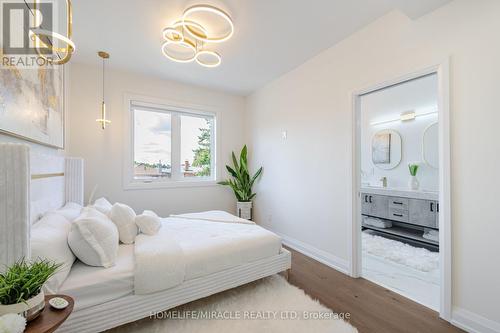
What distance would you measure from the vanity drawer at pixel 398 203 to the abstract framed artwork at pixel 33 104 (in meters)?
4.63

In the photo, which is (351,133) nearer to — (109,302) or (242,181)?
(242,181)

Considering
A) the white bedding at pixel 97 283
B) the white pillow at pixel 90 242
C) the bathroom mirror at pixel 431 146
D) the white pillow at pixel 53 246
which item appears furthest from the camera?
the bathroom mirror at pixel 431 146

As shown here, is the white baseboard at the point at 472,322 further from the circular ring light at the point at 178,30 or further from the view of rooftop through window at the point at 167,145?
the view of rooftop through window at the point at 167,145

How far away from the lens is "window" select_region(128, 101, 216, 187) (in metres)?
3.69

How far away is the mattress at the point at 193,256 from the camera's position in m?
1.43

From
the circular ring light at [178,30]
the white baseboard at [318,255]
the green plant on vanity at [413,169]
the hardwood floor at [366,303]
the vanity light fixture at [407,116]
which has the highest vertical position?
the circular ring light at [178,30]

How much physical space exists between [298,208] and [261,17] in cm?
249

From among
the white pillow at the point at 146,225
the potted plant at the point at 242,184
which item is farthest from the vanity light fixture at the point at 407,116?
the white pillow at the point at 146,225

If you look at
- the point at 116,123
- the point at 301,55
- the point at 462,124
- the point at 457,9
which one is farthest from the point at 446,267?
the point at 116,123

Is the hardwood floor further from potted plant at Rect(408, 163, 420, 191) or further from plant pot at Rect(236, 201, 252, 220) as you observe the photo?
potted plant at Rect(408, 163, 420, 191)

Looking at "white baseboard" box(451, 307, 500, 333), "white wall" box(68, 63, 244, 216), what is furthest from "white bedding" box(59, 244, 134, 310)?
"white baseboard" box(451, 307, 500, 333)

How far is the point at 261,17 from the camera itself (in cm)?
219

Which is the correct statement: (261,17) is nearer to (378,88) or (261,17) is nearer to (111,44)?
(378,88)

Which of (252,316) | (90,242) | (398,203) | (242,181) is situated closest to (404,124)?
(398,203)
